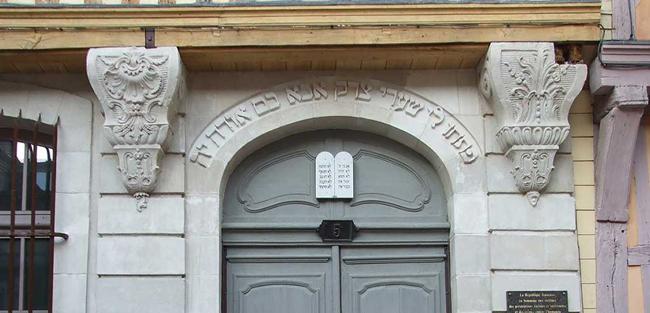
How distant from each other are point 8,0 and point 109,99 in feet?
3.58

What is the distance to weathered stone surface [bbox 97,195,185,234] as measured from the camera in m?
7.23

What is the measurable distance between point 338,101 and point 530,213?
172 cm

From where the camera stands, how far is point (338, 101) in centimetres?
757

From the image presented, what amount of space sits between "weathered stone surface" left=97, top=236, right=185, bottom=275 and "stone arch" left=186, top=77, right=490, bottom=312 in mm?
271

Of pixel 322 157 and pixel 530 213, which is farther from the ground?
pixel 322 157

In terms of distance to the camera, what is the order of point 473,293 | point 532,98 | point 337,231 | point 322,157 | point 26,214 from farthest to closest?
1. point 322,157
2. point 337,231
3. point 26,214
4. point 473,293
5. point 532,98

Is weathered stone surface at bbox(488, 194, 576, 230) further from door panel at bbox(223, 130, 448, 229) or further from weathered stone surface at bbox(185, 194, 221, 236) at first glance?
weathered stone surface at bbox(185, 194, 221, 236)

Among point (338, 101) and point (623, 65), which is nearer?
point (623, 65)

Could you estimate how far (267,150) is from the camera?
7.84 meters

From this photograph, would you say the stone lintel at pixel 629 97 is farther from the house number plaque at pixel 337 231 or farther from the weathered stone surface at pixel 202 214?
the weathered stone surface at pixel 202 214

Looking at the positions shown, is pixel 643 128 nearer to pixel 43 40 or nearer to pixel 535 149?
pixel 535 149

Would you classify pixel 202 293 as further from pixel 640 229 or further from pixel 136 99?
pixel 640 229

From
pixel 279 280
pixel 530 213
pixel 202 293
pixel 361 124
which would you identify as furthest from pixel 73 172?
pixel 530 213

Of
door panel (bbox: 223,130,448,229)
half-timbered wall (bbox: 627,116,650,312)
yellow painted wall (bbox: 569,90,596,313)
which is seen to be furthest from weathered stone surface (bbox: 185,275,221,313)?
half-timbered wall (bbox: 627,116,650,312)
